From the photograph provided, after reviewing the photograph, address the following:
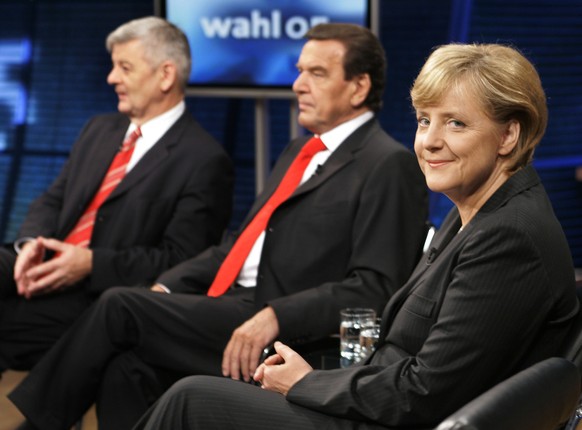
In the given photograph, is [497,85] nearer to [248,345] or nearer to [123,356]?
[248,345]

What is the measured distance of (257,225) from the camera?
3.66 m

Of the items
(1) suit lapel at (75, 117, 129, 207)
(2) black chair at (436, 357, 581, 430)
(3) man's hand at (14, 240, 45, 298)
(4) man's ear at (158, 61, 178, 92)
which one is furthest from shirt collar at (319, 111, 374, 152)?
(2) black chair at (436, 357, 581, 430)

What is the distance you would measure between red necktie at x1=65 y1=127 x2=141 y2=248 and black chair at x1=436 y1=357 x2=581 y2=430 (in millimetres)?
2526

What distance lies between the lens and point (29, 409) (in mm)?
3336

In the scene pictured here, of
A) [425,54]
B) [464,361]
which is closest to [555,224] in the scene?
[464,361]

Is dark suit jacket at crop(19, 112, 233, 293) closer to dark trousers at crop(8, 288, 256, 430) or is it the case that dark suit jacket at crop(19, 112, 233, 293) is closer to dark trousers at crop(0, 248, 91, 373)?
dark trousers at crop(0, 248, 91, 373)

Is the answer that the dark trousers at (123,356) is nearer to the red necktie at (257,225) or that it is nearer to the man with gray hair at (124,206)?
the red necktie at (257,225)

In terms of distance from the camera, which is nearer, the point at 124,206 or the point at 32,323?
the point at 32,323

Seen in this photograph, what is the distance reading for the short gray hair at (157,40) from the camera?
4.27 m

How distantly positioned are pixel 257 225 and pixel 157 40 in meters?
1.10

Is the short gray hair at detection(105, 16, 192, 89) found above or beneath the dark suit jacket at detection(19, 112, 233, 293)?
above

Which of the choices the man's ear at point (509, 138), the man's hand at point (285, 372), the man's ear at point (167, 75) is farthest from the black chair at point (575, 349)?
the man's ear at point (167, 75)

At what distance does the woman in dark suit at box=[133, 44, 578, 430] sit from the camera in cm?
208

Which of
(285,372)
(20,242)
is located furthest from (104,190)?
(285,372)
